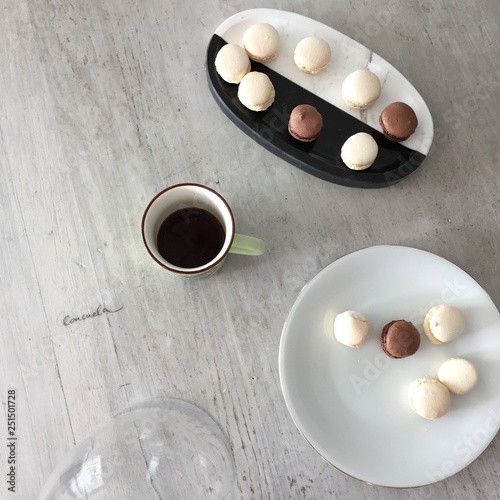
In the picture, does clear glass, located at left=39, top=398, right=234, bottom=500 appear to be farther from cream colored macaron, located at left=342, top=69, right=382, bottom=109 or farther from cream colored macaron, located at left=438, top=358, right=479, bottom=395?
cream colored macaron, located at left=342, top=69, right=382, bottom=109

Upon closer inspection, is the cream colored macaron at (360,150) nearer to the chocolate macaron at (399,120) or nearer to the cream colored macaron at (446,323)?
the chocolate macaron at (399,120)

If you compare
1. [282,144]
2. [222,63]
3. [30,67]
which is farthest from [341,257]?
[30,67]

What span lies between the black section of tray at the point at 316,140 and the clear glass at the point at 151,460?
354 mm

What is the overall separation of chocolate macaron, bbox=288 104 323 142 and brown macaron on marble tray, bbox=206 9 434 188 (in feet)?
0.06

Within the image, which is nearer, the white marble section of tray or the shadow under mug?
the shadow under mug

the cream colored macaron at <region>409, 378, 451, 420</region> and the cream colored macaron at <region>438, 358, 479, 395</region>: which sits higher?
the cream colored macaron at <region>438, 358, 479, 395</region>

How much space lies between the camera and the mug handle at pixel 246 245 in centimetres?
64

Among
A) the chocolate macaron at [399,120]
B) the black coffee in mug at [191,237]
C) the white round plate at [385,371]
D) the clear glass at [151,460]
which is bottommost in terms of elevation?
the clear glass at [151,460]

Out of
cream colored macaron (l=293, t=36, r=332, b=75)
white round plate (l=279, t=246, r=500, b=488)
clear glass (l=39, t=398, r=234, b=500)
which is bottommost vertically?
clear glass (l=39, t=398, r=234, b=500)

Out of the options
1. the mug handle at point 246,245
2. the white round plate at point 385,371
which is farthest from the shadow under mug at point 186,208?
the white round plate at point 385,371

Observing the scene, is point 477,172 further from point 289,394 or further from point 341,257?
point 289,394

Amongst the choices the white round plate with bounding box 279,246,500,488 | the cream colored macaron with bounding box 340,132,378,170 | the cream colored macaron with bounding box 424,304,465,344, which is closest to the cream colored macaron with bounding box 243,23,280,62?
the cream colored macaron with bounding box 340,132,378,170

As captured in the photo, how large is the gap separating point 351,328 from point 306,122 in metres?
0.26

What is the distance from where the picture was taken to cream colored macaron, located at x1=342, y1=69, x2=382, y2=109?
0.69 meters
